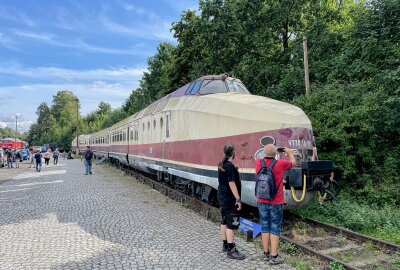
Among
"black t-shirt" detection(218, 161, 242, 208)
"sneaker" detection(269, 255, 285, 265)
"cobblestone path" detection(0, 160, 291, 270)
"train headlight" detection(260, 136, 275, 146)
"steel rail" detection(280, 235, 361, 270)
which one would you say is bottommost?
"cobblestone path" detection(0, 160, 291, 270)

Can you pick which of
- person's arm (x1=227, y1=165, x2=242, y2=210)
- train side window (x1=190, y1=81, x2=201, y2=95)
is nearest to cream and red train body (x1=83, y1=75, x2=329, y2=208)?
train side window (x1=190, y1=81, x2=201, y2=95)

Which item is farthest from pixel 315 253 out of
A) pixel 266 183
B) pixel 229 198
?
pixel 229 198

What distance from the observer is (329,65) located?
18.8 metres

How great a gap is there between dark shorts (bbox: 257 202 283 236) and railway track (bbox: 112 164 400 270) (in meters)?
0.74

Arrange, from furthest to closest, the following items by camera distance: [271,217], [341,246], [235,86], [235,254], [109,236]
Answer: [235,86], [109,236], [341,246], [235,254], [271,217]

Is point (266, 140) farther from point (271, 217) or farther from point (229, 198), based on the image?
point (271, 217)

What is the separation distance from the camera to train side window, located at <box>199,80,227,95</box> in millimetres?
10023

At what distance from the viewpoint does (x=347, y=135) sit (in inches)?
441

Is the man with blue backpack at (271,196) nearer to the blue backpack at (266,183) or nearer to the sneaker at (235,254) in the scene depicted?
the blue backpack at (266,183)

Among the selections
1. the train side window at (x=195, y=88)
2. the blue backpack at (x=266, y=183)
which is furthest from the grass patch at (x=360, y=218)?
the train side window at (x=195, y=88)

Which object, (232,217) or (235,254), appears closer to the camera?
(235,254)

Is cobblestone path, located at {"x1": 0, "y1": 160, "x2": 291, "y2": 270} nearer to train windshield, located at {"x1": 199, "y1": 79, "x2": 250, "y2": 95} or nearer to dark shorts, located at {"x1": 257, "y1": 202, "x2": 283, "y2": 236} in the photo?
dark shorts, located at {"x1": 257, "y1": 202, "x2": 283, "y2": 236}

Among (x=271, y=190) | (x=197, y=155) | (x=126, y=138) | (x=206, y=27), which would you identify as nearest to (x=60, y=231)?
(x=197, y=155)

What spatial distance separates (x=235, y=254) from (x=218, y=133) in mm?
3136
